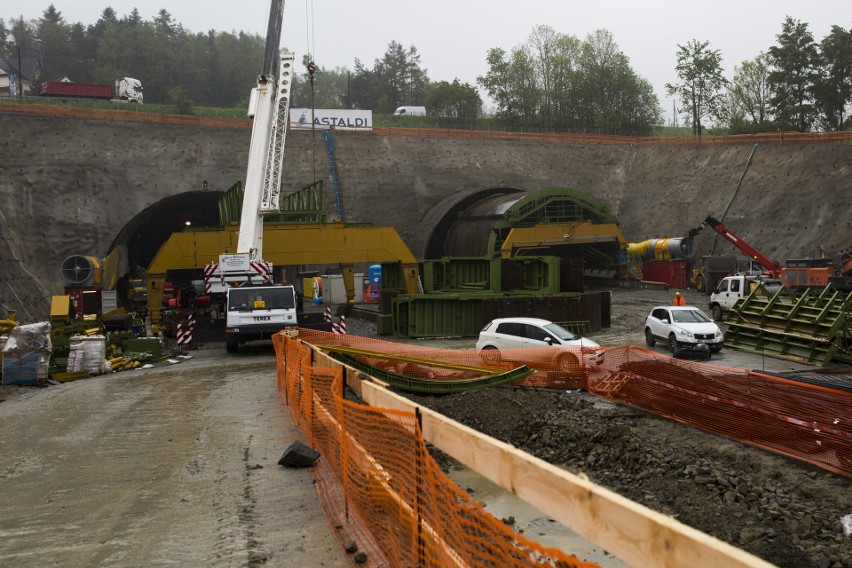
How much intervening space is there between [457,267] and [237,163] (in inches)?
984

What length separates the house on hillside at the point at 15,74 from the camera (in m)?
115

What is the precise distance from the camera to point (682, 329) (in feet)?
70.5

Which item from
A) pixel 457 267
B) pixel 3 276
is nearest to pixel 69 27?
pixel 3 276

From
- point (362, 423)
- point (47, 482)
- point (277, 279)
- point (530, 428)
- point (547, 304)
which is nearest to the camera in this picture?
point (362, 423)

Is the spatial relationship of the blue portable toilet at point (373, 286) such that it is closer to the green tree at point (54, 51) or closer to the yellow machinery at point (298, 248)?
the yellow machinery at point (298, 248)

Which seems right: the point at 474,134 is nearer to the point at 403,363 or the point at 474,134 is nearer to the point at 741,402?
the point at 403,363

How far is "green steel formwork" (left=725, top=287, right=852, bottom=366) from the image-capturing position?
1889 centimetres

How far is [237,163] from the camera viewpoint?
49.5 meters

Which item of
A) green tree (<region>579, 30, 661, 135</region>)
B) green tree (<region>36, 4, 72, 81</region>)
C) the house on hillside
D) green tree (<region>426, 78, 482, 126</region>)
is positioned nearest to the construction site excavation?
green tree (<region>579, 30, 661, 135</region>)

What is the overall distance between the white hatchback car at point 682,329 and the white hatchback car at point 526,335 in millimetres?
3731

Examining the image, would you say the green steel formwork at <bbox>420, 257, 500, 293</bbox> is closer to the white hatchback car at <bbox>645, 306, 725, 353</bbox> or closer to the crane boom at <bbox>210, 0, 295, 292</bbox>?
the crane boom at <bbox>210, 0, 295, 292</bbox>

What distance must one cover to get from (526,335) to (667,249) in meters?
29.5

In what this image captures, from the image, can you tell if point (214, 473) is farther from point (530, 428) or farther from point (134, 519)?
point (530, 428)

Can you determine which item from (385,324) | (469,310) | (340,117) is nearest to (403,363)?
(469,310)
